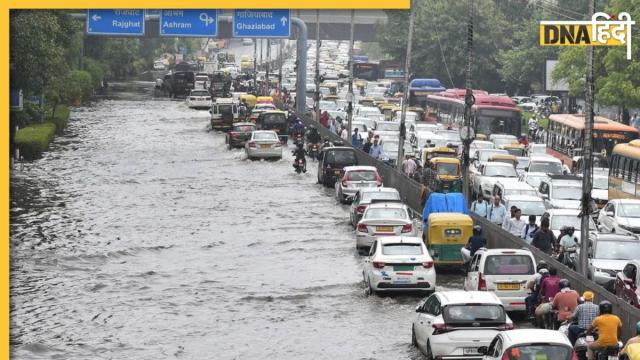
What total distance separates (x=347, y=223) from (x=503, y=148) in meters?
17.7

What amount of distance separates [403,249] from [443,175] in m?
20.0

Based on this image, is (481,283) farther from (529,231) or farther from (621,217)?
(621,217)

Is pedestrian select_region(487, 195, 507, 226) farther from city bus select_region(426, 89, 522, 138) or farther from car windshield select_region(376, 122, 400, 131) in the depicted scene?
car windshield select_region(376, 122, 400, 131)

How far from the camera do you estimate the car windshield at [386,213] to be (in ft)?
127

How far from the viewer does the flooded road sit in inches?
1089

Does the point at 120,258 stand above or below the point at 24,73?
below

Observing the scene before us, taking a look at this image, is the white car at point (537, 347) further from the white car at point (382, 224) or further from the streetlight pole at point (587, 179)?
the white car at point (382, 224)

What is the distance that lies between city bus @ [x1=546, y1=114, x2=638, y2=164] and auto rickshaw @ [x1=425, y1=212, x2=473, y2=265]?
2656 centimetres

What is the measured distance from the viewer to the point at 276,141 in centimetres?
6719

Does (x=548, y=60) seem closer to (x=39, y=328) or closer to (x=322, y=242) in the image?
(x=322, y=242)

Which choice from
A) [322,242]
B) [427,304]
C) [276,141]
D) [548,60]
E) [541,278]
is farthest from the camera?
[548,60]

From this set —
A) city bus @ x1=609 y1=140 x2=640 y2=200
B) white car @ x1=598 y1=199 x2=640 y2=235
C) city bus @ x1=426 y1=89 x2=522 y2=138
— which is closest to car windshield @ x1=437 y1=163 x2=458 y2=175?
city bus @ x1=609 y1=140 x2=640 y2=200

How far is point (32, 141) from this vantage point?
2606 inches

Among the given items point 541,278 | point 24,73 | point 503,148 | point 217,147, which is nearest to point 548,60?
point 217,147
